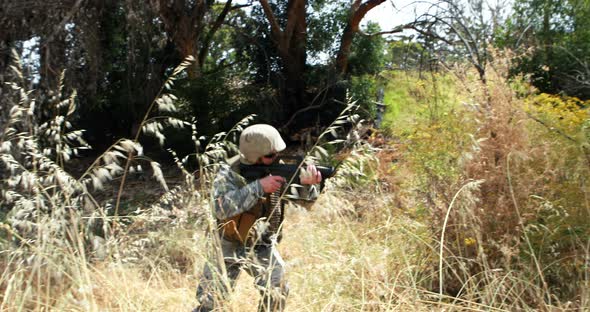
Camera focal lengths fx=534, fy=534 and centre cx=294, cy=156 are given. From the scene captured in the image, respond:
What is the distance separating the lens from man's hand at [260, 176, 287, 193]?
2713 millimetres

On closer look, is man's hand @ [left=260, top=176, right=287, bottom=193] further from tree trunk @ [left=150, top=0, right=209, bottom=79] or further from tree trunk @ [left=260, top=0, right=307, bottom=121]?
→ tree trunk @ [left=260, top=0, right=307, bottom=121]

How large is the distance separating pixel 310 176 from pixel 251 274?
22.2 inches

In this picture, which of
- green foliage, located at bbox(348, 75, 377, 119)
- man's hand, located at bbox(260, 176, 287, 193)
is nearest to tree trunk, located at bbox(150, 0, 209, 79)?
green foliage, located at bbox(348, 75, 377, 119)

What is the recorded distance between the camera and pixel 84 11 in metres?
7.32

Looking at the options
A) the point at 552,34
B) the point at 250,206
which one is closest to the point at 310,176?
the point at 250,206

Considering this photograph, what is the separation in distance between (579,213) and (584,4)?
31.0 feet

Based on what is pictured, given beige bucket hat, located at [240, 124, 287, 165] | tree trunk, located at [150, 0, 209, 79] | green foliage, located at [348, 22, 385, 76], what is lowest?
beige bucket hat, located at [240, 124, 287, 165]

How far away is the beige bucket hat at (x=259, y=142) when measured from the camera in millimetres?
2842

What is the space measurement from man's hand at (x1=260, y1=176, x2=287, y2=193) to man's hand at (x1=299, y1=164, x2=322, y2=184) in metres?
0.12

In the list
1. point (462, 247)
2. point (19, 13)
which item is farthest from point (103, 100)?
point (462, 247)

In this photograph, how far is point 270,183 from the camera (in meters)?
2.71

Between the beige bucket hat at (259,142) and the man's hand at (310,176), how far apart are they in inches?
8.6

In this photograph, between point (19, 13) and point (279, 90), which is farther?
point (279, 90)

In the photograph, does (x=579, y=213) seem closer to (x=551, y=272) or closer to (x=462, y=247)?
(x=551, y=272)
